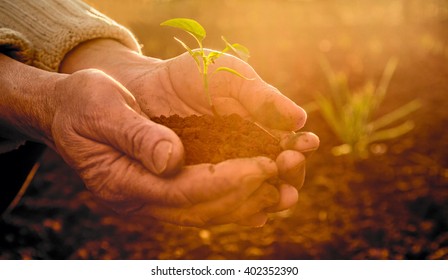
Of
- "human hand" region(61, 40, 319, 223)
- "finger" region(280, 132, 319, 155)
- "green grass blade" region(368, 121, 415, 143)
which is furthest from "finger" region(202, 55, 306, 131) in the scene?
"green grass blade" region(368, 121, 415, 143)

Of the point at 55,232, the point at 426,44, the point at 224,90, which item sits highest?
the point at 426,44

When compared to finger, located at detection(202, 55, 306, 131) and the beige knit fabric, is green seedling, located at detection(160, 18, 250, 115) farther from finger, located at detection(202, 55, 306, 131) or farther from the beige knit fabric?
the beige knit fabric

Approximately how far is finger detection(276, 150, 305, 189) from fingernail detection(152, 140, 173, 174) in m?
0.25

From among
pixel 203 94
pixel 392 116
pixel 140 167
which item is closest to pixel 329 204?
pixel 392 116

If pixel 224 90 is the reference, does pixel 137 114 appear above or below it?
below

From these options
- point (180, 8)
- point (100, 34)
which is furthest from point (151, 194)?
point (180, 8)

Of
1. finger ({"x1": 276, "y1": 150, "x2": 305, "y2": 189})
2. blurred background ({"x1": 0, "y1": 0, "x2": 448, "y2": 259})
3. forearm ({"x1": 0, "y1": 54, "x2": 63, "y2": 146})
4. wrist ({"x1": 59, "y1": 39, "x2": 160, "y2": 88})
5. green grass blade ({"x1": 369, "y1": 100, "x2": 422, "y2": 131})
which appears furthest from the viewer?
green grass blade ({"x1": 369, "y1": 100, "x2": 422, "y2": 131})

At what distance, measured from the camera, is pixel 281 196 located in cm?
106

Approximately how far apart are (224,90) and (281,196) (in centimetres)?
37

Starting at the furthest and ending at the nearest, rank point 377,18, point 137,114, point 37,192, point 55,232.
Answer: point 377,18
point 37,192
point 55,232
point 137,114

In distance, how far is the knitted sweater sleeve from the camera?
1369mm

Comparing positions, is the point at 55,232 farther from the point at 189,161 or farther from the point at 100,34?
the point at 189,161

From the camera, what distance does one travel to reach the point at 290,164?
3.42 feet

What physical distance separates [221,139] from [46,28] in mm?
652
